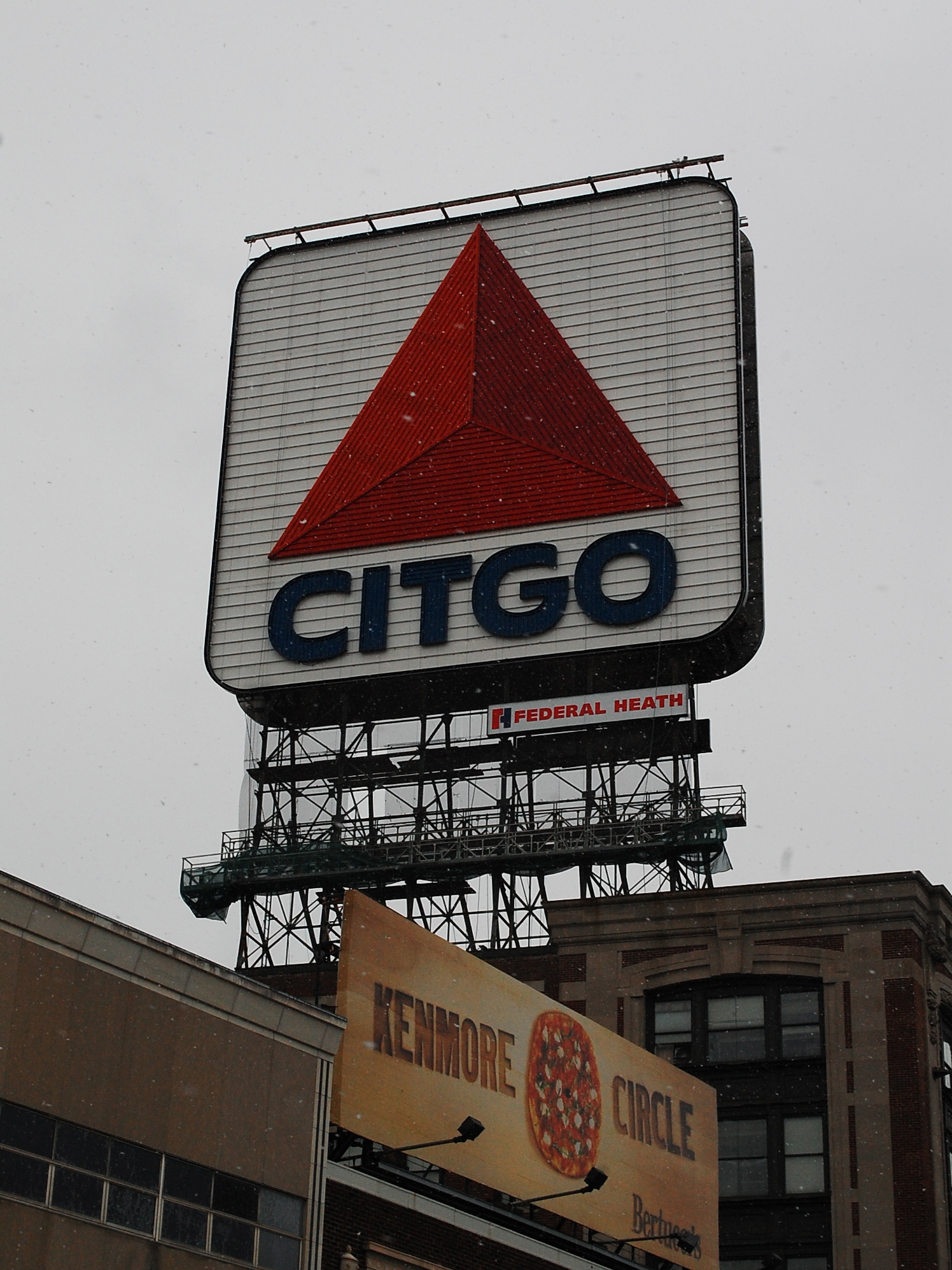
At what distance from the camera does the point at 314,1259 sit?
29125mm

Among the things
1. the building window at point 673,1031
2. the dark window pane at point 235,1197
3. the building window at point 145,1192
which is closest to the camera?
the building window at point 145,1192

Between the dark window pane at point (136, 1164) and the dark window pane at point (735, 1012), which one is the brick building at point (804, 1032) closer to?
the dark window pane at point (735, 1012)

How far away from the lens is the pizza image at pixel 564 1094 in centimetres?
3616

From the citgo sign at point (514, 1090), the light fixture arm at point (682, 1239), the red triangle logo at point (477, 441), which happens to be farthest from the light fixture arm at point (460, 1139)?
the red triangle logo at point (477, 441)

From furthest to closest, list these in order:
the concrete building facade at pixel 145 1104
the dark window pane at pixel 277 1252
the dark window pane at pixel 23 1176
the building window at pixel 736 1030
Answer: the building window at pixel 736 1030, the dark window pane at pixel 277 1252, the concrete building facade at pixel 145 1104, the dark window pane at pixel 23 1176

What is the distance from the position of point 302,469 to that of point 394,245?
29.9ft

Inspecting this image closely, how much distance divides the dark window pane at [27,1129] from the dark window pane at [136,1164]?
1153mm

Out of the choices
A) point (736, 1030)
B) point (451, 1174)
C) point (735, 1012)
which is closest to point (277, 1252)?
point (451, 1174)

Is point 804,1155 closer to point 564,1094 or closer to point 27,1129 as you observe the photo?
point 564,1094

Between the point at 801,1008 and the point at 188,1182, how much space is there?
77.9 ft

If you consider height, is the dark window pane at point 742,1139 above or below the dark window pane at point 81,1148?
above

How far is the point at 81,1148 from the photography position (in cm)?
2556

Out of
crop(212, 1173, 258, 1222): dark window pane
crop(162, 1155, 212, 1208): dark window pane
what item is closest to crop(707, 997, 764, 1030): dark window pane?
crop(212, 1173, 258, 1222): dark window pane

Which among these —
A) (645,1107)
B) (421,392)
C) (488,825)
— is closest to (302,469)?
(421,392)
